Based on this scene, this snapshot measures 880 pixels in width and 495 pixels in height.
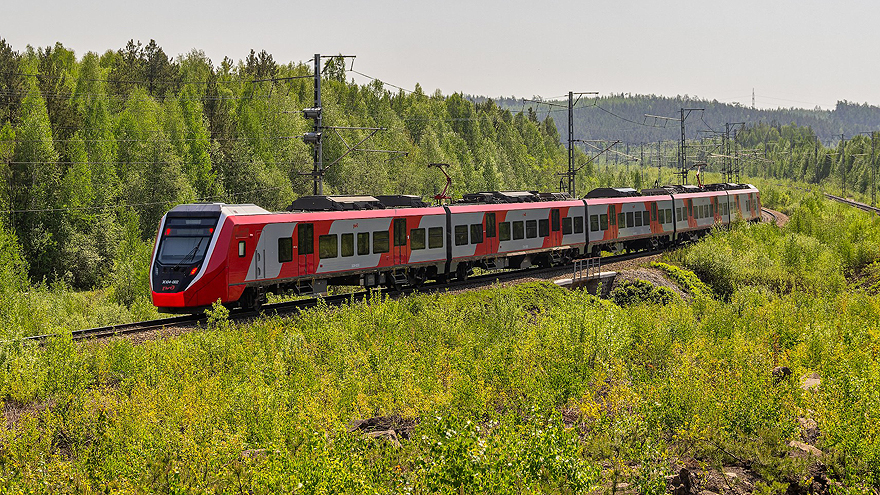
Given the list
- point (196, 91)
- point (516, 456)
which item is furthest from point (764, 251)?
point (196, 91)

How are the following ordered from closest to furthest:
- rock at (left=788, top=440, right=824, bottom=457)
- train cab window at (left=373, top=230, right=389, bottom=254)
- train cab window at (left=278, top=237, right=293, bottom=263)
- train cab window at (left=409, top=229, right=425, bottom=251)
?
rock at (left=788, top=440, right=824, bottom=457) → train cab window at (left=278, top=237, right=293, bottom=263) → train cab window at (left=373, top=230, right=389, bottom=254) → train cab window at (left=409, top=229, right=425, bottom=251)

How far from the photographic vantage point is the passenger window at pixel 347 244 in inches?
876

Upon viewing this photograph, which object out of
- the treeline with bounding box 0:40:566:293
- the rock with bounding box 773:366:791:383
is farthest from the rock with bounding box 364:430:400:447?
the treeline with bounding box 0:40:566:293

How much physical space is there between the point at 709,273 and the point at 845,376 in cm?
1990

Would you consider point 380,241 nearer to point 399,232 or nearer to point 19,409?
point 399,232

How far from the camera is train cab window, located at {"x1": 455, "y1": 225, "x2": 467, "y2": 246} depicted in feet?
86.4

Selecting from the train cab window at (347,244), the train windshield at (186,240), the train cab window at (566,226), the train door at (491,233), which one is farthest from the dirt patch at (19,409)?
the train cab window at (566,226)

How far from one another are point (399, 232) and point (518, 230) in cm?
660

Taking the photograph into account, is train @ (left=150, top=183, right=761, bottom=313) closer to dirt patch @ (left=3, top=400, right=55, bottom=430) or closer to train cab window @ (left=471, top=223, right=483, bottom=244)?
train cab window @ (left=471, top=223, right=483, bottom=244)

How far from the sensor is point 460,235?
26.5m

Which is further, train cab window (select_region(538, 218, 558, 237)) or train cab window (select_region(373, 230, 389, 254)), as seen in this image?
train cab window (select_region(538, 218, 558, 237))

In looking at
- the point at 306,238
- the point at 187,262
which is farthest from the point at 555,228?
the point at 187,262

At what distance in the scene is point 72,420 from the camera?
34.9ft

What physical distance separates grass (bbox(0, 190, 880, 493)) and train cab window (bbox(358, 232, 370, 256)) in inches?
136
